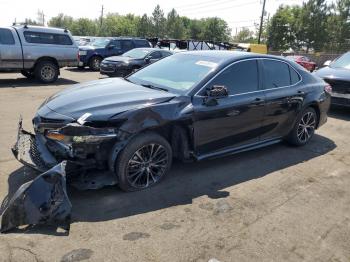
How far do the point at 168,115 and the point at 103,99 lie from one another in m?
0.79

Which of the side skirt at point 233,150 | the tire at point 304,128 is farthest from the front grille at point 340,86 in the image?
the side skirt at point 233,150

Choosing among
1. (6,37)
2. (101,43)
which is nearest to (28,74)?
(6,37)

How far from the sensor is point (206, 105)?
5031mm

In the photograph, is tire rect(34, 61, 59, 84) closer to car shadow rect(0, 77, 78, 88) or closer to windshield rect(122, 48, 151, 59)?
car shadow rect(0, 77, 78, 88)

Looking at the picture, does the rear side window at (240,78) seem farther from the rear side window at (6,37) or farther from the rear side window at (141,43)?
the rear side window at (141,43)

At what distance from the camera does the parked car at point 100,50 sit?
19.2 meters

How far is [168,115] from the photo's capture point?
15.5 feet

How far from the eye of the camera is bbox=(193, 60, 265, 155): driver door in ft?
16.5

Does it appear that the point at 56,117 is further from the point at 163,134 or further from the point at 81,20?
the point at 81,20

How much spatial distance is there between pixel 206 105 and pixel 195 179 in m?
0.98

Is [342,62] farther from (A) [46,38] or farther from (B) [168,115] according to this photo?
(A) [46,38]

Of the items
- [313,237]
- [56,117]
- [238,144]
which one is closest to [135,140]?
[56,117]

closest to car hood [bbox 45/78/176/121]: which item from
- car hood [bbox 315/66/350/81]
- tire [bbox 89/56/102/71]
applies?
car hood [bbox 315/66/350/81]

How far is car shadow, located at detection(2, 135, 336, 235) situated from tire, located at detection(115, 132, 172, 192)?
12 centimetres
